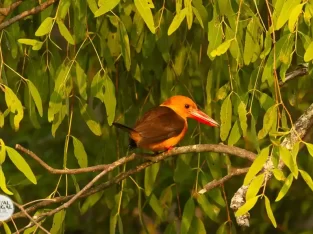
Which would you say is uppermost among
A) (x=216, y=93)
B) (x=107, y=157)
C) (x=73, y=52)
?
(x=73, y=52)

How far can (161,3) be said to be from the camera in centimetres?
380

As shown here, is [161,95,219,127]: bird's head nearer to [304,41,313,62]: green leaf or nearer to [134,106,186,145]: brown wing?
[134,106,186,145]: brown wing

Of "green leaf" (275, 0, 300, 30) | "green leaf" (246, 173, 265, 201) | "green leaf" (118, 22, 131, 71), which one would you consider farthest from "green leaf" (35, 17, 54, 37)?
"green leaf" (246, 173, 265, 201)

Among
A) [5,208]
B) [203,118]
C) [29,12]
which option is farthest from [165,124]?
[5,208]

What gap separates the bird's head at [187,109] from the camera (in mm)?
3773

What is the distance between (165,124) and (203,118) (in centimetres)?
17

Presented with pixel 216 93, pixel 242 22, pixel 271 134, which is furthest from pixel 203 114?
pixel 271 134

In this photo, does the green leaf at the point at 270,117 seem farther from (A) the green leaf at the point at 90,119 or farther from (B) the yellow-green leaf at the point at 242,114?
(A) the green leaf at the point at 90,119

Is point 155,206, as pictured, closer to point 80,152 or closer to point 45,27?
point 80,152

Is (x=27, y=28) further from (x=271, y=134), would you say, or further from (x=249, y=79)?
(x=271, y=134)

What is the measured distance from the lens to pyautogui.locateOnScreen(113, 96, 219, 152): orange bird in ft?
12.2

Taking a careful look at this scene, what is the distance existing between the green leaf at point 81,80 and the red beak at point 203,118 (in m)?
0.52

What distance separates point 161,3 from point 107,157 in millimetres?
622

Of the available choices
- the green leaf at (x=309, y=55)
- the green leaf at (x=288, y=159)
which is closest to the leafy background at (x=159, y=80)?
the green leaf at (x=309, y=55)
